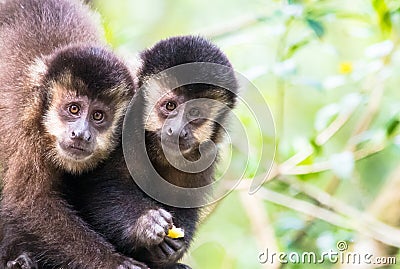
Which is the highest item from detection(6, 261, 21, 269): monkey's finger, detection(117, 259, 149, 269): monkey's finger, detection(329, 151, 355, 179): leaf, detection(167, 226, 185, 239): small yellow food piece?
detection(329, 151, 355, 179): leaf

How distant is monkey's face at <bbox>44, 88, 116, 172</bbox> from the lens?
4.60m

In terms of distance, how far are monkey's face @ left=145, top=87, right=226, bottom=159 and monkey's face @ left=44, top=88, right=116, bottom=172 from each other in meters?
0.27

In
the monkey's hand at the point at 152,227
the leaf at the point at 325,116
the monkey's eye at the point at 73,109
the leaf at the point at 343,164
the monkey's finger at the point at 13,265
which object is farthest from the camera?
the leaf at the point at 325,116

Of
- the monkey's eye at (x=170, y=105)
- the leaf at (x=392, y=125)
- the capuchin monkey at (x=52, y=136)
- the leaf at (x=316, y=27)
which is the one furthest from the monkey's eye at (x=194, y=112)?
the leaf at (x=392, y=125)

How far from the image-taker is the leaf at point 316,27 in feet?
17.1

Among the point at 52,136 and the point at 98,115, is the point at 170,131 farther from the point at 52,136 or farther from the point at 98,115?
the point at 52,136

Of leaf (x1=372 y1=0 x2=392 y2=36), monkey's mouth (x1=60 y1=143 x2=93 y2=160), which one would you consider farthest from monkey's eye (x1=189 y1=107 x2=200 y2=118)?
leaf (x1=372 y1=0 x2=392 y2=36)

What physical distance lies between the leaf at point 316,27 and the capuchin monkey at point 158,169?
0.72 meters

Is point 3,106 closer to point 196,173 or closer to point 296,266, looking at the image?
point 196,173

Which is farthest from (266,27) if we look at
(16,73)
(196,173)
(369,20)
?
(16,73)

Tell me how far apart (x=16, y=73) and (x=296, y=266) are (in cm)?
218

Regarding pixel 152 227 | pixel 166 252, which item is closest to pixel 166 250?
pixel 166 252

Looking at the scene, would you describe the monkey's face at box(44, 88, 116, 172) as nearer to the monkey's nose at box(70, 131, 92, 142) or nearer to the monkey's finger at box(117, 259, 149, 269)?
the monkey's nose at box(70, 131, 92, 142)

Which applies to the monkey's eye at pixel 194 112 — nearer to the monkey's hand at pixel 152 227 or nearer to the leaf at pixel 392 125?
the monkey's hand at pixel 152 227
